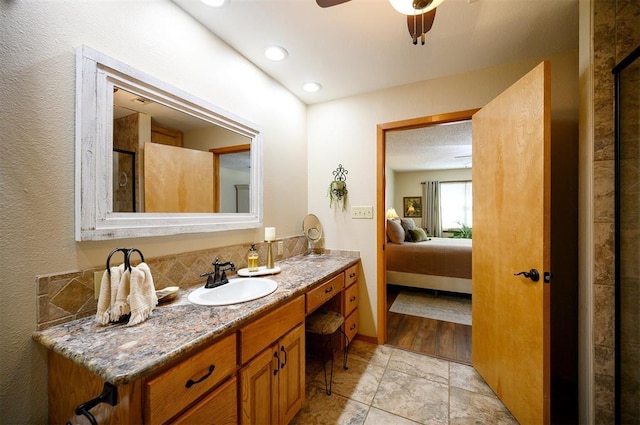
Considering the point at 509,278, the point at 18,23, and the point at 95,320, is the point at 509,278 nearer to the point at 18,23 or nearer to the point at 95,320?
the point at 95,320

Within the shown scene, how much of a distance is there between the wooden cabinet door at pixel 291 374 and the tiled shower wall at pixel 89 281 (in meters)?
0.62

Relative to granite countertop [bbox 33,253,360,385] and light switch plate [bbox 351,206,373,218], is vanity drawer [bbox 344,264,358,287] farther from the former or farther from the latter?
granite countertop [bbox 33,253,360,385]

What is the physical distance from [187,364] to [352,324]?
167 centimetres

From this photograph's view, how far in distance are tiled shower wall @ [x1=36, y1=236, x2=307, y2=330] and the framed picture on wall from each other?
6.40 meters

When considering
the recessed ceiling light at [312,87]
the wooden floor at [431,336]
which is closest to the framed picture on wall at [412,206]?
the wooden floor at [431,336]

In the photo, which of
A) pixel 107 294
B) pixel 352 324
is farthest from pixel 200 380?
pixel 352 324

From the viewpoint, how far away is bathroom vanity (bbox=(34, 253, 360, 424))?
2.31ft

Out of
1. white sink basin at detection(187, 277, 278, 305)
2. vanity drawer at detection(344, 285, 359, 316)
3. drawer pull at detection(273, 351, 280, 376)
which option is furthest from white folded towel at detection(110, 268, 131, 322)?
vanity drawer at detection(344, 285, 359, 316)

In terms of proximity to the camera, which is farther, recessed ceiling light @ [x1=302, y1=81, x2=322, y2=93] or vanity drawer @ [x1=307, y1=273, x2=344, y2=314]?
recessed ceiling light @ [x1=302, y1=81, x2=322, y2=93]

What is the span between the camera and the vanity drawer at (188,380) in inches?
28.2

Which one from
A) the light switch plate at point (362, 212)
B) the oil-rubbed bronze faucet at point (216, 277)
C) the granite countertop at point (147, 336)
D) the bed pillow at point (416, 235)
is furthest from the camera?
the bed pillow at point (416, 235)

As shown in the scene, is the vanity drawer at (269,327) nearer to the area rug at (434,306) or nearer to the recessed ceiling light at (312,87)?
the recessed ceiling light at (312,87)

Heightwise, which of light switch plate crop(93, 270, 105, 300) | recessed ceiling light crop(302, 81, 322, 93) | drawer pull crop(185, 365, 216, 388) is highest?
recessed ceiling light crop(302, 81, 322, 93)

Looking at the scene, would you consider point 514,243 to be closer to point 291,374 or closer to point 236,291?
point 291,374
